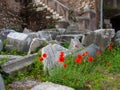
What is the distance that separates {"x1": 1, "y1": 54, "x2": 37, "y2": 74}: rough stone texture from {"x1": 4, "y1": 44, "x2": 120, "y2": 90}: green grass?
4.9 inches

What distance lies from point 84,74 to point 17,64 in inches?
53.0

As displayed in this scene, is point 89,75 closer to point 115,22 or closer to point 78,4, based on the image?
point 78,4

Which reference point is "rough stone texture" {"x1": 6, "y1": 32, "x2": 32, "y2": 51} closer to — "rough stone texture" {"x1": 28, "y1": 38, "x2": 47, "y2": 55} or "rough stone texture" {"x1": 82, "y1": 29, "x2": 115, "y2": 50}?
"rough stone texture" {"x1": 28, "y1": 38, "x2": 47, "y2": 55}

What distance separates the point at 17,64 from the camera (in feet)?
20.0

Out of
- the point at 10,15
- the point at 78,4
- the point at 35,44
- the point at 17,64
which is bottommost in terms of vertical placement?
the point at 17,64

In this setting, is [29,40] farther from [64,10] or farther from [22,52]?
[64,10]

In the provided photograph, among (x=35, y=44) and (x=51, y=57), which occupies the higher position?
(x=35, y=44)

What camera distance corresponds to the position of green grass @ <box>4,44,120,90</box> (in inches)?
213

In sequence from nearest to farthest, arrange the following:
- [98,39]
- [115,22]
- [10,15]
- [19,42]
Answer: [19,42] → [98,39] → [10,15] → [115,22]

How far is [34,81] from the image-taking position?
18.6 ft

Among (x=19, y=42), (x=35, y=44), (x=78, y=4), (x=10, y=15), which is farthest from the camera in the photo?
(x=10, y=15)

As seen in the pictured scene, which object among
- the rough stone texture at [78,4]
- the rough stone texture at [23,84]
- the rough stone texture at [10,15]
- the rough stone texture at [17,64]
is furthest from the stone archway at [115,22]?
the rough stone texture at [23,84]

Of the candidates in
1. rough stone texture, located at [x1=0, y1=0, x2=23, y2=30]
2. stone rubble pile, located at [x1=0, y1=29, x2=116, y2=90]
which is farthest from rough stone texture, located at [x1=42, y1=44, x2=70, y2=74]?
rough stone texture, located at [x1=0, y1=0, x2=23, y2=30]

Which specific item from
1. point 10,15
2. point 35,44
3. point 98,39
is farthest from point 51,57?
point 10,15
